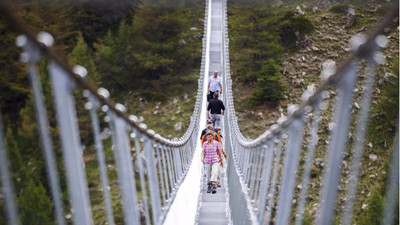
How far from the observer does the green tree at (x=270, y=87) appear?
913 inches

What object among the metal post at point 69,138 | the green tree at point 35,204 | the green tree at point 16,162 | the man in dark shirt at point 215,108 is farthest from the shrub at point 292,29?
the metal post at point 69,138

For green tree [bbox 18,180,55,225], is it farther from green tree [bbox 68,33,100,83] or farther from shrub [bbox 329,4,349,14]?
shrub [bbox 329,4,349,14]

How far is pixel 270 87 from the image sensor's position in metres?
23.5

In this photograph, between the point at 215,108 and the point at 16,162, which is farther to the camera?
the point at 215,108

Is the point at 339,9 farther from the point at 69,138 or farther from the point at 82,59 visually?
the point at 69,138

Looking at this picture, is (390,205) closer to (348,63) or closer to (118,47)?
(348,63)

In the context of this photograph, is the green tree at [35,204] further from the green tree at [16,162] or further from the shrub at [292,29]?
the shrub at [292,29]

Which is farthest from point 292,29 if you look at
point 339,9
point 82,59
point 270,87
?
point 82,59

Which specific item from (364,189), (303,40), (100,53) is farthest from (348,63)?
(303,40)

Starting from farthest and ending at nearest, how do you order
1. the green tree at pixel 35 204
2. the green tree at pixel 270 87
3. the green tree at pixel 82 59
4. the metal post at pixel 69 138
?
the green tree at pixel 270 87 < the green tree at pixel 82 59 < the green tree at pixel 35 204 < the metal post at pixel 69 138

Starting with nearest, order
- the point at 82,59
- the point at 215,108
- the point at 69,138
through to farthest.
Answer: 1. the point at 69,138
2. the point at 215,108
3. the point at 82,59

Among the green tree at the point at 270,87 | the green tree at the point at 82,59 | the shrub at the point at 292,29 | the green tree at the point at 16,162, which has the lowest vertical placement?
the green tree at the point at 16,162

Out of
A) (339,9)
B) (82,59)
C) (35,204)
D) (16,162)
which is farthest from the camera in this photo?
(339,9)

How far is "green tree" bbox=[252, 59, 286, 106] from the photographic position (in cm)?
2319
